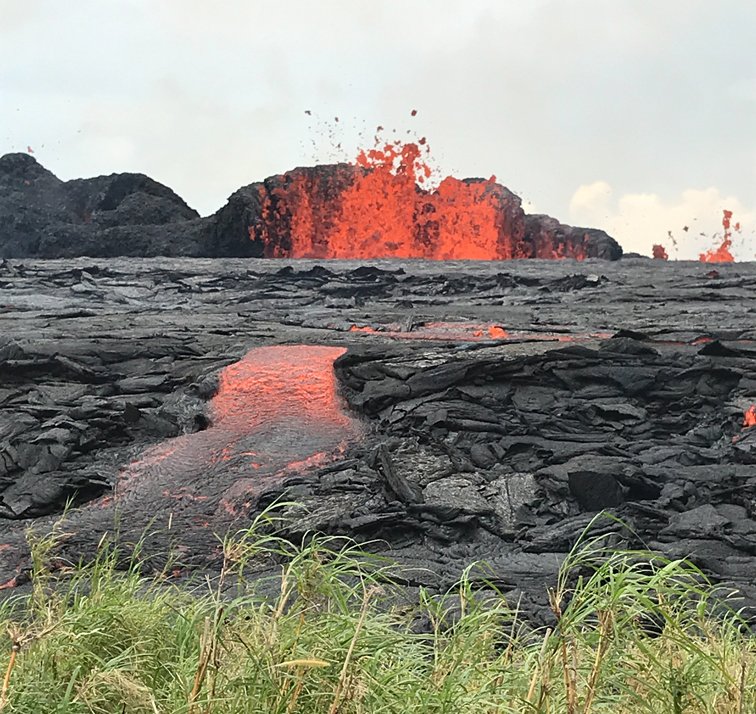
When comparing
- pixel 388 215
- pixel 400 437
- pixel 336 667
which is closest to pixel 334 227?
pixel 388 215

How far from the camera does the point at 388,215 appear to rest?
2389cm

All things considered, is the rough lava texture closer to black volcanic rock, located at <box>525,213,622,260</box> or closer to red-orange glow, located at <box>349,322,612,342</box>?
black volcanic rock, located at <box>525,213,622,260</box>

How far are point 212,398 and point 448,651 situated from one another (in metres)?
5.83

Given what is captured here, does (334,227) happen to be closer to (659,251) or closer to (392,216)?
(392,216)

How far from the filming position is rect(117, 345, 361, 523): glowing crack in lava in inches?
284

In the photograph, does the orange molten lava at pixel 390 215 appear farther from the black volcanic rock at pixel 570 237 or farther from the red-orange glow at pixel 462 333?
the red-orange glow at pixel 462 333

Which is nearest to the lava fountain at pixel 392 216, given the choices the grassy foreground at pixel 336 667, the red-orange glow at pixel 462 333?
the red-orange glow at pixel 462 333

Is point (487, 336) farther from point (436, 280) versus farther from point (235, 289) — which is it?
point (235, 289)

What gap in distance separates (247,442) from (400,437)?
134 centimetres

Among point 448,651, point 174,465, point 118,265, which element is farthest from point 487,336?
point 118,265

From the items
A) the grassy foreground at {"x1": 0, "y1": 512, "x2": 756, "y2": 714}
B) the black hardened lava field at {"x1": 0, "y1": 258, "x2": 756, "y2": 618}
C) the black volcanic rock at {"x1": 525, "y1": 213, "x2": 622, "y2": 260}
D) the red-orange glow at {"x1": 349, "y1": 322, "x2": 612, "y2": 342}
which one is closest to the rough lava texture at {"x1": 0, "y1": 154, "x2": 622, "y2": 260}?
the black volcanic rock at {"x1": 525, "y1": 213, "x2": 622, "y2": 260}

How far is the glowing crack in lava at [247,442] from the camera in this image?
7.20 metres

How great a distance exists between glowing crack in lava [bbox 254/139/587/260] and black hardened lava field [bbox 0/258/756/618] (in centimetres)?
1157

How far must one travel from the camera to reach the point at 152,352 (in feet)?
32.5
